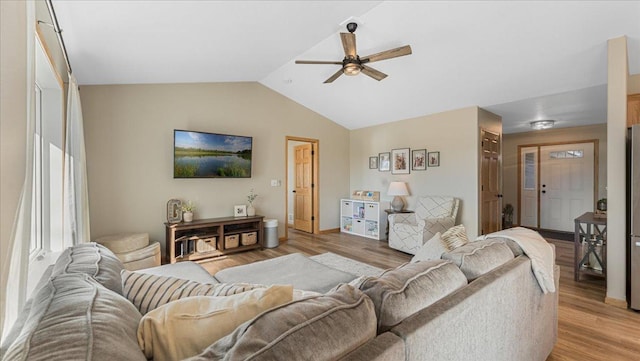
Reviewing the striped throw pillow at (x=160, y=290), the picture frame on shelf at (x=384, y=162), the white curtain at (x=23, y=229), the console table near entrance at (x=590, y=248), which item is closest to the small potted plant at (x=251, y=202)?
the picture frame on shelf at (x=384, y=162)

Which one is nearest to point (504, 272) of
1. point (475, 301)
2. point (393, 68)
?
point (475, 301)

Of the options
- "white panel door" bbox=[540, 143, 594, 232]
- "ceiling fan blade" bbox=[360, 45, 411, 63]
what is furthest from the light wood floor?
"ceiling fan blade" bbox=[360, 45, 411, 63]

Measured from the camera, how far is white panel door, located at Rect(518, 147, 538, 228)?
6320 millimetres

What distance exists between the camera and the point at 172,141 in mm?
4133

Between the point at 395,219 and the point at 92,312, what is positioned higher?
the point at 92,312

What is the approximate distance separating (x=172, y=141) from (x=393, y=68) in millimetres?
3393

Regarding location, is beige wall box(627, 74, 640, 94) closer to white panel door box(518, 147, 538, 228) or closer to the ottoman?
white panel door box(518, 147, 538, 228)

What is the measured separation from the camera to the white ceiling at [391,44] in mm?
2398

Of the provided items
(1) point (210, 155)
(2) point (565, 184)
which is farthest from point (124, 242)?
(2) point (565, 184)

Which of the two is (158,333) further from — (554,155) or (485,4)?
(554,155)

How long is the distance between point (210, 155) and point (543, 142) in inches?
276

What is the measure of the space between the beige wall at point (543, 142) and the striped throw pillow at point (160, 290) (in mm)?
7369

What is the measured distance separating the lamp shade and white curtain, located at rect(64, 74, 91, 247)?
4.39 meters

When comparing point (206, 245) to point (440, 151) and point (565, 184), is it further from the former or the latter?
point (565, 184)
